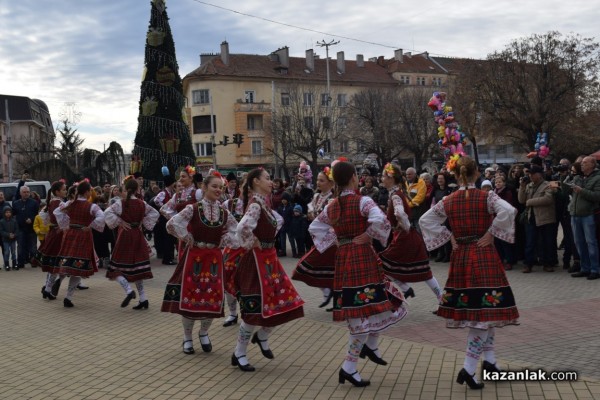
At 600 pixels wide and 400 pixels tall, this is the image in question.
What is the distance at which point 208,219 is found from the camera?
7148 millimetres

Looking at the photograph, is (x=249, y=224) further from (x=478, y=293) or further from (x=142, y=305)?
(x=142, y=305)

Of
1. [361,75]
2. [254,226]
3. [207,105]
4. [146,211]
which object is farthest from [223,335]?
[361,75]

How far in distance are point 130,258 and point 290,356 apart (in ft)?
13.6

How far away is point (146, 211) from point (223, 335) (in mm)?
3009

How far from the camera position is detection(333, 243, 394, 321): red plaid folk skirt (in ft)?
18.2

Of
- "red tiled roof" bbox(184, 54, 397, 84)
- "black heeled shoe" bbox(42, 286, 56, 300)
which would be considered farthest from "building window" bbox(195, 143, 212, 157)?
"black heeled shoe" bbox(42, 286, 56, 300)

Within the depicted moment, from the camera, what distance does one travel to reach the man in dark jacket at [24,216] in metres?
17.0

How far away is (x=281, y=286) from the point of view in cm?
640

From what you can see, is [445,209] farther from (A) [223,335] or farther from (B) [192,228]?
(A) [223,335]

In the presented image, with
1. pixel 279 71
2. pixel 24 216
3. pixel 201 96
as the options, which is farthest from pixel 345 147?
pixel 24 216

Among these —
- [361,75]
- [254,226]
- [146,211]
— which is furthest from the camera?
[361,75]

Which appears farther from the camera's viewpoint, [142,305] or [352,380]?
[142,305]

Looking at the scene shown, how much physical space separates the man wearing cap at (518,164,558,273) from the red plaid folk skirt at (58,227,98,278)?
789 cm

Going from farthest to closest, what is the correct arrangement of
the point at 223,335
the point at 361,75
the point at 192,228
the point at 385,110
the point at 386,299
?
1. the point at 361,75
2. the point at 385,110
3. the point at 223,335
4. the point at 192,228
5. the point at 386,299
